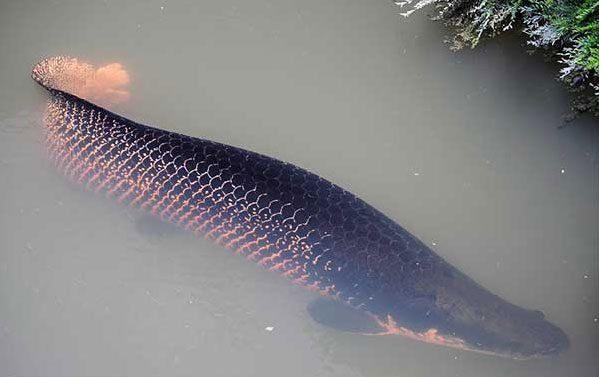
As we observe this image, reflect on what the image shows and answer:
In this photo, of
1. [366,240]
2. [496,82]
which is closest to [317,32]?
[496,82]

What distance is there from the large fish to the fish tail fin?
0.56m

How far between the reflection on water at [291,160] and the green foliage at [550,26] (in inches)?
10.6

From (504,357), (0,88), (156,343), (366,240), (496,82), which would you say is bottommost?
(156,343)

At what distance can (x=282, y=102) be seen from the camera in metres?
5.96

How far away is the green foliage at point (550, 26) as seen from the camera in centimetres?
484

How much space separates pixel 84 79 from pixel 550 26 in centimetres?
397

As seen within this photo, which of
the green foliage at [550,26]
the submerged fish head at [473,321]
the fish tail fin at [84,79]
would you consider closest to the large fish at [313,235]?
the submerged fish head at [473,321]

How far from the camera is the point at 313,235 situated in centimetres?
466

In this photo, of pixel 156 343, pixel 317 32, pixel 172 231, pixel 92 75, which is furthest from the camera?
pixel 317 32

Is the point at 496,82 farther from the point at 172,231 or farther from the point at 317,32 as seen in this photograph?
the point at 172,231

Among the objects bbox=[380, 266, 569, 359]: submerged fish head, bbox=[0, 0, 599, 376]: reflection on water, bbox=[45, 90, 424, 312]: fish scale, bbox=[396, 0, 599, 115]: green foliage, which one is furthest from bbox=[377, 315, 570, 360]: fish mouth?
bbox=[396, 0, 599, 115]: green foliage

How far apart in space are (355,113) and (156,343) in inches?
104

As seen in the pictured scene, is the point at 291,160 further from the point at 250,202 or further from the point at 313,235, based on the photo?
the point at 313,235

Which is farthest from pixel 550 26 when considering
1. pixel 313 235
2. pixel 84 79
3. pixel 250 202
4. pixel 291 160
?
pixel 84 79
